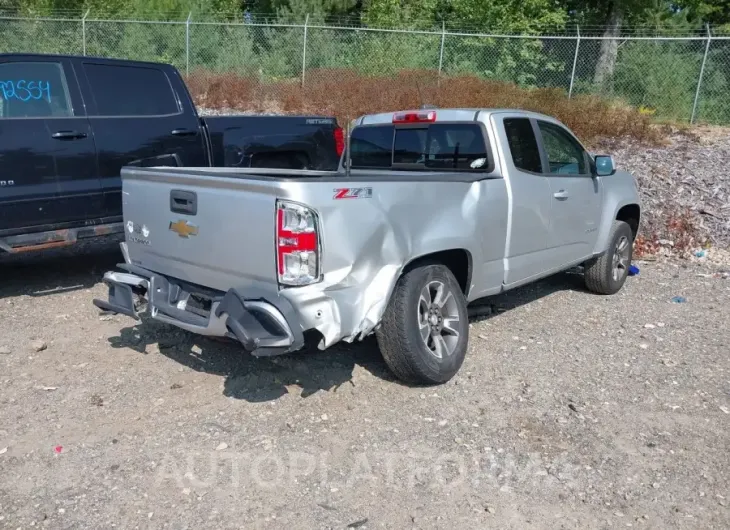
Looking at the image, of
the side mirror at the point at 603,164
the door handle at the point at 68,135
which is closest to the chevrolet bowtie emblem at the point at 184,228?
the door handle at the point at 68,135

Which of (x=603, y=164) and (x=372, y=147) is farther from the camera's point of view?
(x=603, y=164)

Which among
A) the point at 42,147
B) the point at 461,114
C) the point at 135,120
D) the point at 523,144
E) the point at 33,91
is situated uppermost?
the point at 461,114

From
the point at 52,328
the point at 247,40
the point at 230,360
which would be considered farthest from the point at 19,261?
the point at 247,40

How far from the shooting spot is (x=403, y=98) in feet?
52.3

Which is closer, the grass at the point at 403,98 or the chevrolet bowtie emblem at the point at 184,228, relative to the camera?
the chevrolet bowtie emblem at the point at 184,228

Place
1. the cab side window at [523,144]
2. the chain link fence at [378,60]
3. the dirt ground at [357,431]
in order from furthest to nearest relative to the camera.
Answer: the chain link fence at [378,60] → the cab side window at [523,144] → the dirt ground at [357,431]

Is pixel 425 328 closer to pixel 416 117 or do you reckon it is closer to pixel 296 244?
pixel 296 244

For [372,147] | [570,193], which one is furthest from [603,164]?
[372,147]

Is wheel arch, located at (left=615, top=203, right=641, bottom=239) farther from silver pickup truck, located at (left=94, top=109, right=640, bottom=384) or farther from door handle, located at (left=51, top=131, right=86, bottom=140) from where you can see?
door handle, located at (left=51, top=131, right=86, bottom=140)

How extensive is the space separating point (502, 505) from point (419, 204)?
1838 mm

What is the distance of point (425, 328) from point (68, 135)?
371 cm

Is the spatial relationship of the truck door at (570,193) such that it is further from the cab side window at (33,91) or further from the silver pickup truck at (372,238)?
the cab side window at (33,91)

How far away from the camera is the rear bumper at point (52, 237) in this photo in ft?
19.3

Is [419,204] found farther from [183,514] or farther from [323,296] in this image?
[183,514]
